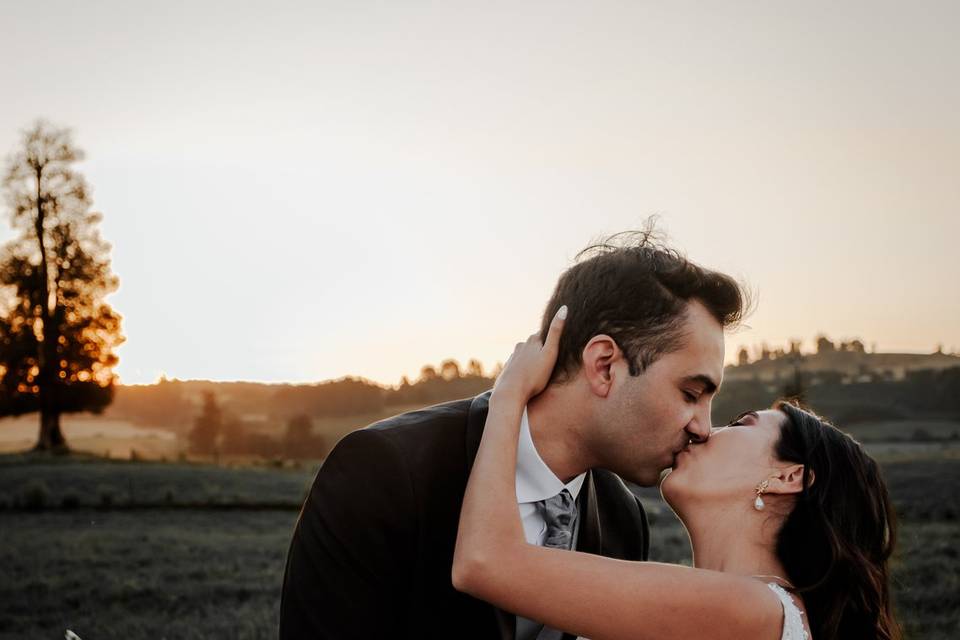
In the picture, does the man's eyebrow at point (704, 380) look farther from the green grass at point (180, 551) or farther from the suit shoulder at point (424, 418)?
the green grass at point (180, 551)

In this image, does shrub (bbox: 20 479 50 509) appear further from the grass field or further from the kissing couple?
the kissing couple

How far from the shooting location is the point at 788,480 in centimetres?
366

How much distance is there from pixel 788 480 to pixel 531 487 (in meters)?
1.03

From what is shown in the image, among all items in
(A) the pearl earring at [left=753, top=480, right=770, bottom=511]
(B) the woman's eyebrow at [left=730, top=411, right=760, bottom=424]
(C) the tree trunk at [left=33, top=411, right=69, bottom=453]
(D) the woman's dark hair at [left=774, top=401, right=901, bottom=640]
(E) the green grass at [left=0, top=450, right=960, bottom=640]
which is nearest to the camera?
(D) the woman's dark hair at [left=774, top=401, right=901, bottom=640]

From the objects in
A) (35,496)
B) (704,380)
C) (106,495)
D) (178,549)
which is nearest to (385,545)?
(704,380)

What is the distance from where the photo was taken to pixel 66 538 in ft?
47.1

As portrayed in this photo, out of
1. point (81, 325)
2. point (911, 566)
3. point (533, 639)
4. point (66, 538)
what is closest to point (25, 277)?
point (81, 325)

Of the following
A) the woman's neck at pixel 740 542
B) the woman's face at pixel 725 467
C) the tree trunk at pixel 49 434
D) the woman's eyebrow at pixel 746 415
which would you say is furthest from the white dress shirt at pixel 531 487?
the tree trunk at pixel 49 434

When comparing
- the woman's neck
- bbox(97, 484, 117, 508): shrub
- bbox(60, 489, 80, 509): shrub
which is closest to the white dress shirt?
the woman's neck

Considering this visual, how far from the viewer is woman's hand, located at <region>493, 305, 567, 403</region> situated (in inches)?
141

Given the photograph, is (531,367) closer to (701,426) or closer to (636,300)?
(636,300)

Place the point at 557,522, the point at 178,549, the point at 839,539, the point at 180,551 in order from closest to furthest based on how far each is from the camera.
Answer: the point at 839,539
the point at 557,522
the point at 180,551
the point at 178,549

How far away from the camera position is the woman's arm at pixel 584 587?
3092 millimetres

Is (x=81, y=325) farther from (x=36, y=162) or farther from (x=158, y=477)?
(x=158, y=477)
